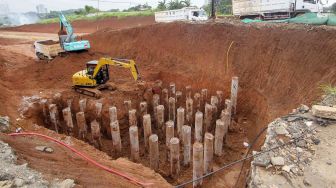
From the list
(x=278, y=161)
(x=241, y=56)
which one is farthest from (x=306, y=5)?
(x=278, y=161)

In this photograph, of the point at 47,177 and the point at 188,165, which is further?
the point at 188,165

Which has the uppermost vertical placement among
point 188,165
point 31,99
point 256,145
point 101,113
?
point 31,99

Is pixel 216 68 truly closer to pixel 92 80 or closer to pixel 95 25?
pixel 92 80

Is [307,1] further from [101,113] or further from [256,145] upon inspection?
[101,113]

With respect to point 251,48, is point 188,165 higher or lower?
lower

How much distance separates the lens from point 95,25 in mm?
31281

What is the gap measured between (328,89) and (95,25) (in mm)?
28655

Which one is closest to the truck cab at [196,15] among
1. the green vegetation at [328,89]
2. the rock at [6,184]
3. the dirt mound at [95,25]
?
the dirt mound at [95,25]

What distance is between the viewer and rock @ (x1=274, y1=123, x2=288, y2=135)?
18.6 feet

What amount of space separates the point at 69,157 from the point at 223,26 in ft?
34.7

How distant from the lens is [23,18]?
180ft

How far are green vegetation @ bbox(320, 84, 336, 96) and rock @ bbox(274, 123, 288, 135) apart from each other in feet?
8.25

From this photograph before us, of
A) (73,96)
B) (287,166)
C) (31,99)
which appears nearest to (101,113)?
(73,96)

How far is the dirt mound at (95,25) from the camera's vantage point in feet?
95.0
